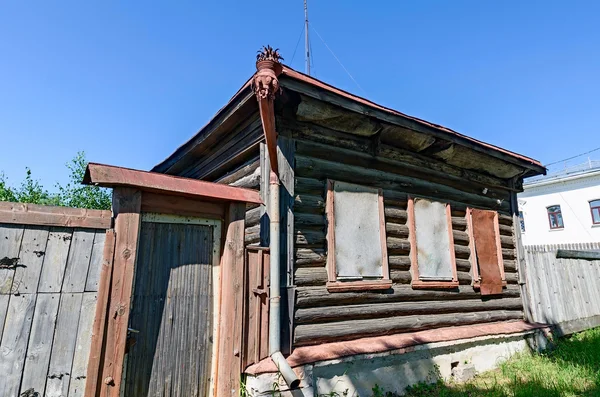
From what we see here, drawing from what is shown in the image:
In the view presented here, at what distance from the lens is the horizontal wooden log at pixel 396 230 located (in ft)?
17.2

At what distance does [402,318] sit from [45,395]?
4226mm

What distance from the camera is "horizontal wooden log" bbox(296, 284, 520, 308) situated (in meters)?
4.28

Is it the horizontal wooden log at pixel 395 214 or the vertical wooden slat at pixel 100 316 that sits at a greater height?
the horizontal wooden log at pixel 395 214

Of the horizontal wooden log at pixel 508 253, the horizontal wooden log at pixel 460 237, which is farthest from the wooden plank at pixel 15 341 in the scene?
the horizontal wooden log at pixel 508 253

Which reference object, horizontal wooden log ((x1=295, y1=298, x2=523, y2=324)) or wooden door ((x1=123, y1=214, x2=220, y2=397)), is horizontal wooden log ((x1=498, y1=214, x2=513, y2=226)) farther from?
wooden door ((x1=123, y1=214, x2=220, y2=397))

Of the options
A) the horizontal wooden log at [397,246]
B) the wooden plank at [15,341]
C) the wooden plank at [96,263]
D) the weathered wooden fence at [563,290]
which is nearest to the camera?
the wooden plank at [15,341]

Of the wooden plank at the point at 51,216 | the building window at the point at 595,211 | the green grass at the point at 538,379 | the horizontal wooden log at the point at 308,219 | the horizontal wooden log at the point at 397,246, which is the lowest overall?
the green grass at the point at 538,379

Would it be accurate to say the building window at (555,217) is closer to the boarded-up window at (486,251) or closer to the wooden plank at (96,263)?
the boarded-up window at (486,251)

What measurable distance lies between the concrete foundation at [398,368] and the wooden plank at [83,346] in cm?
151

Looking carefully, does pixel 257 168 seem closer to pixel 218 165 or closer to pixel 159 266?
pixel 218 165

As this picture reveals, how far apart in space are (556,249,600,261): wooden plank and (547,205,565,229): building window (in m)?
15.6

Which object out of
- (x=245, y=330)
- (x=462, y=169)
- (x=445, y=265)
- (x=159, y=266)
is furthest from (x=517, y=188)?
(x=159, y=266)

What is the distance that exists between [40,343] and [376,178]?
169 inches

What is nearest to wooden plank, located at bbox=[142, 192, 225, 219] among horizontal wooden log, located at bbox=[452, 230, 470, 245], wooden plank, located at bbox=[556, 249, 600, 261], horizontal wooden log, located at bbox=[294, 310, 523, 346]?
horizontal wooden log, located at bbox=[294, 310, 523, 346]
